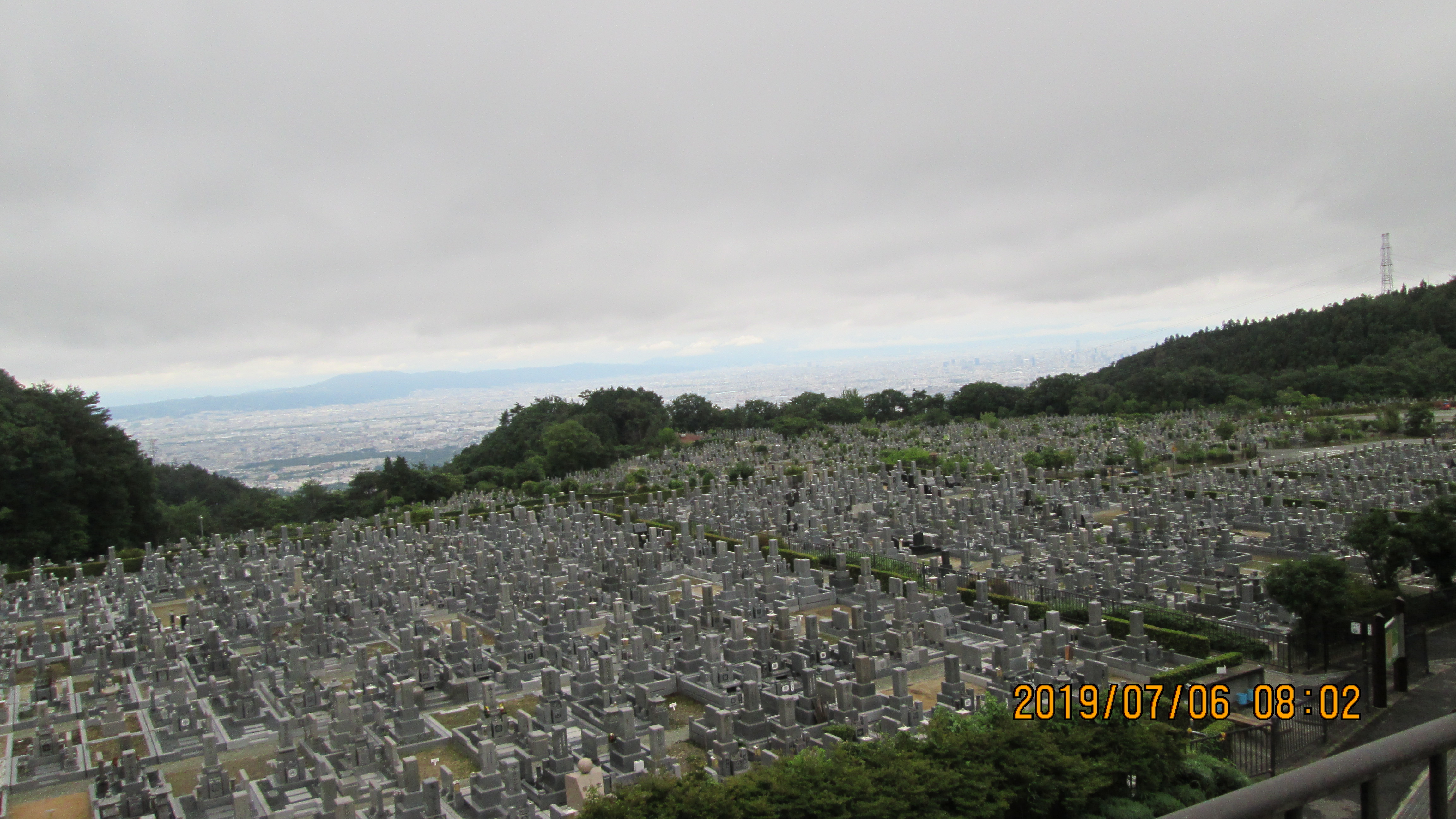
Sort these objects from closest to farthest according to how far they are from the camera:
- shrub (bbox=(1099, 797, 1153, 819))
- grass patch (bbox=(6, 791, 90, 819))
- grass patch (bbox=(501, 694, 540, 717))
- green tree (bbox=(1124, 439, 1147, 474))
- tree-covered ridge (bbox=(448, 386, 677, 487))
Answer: shrub (bbox=(1099, 797, 1153, 819)) < grass patch (bbox=(6, 791, 90, 819)) < grass patch (bbox=(501, 694, 540, 717)) < green tree (bbox=(1124, 439, 1147, 474)) < tree-covered ridge (bbox=(448, 386, 677, 487))

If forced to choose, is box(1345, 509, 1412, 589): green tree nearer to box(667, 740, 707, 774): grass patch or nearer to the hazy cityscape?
box(667, 740, 707, 774): grass patch

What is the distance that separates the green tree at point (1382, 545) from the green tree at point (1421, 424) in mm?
30824

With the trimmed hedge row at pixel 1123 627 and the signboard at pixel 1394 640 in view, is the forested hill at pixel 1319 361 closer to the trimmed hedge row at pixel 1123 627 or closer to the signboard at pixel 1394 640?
the trimmed hedge row at pixel 1123 627

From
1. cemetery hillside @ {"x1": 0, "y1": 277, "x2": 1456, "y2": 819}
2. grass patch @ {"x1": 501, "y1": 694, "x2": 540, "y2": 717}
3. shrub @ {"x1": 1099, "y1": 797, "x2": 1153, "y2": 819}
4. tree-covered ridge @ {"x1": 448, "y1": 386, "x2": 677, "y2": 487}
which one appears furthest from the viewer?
tree-covered ridge @ {"x1": 448, "y1": 386, "x2": 677, "y2": 487}

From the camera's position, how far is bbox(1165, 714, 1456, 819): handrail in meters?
1.73

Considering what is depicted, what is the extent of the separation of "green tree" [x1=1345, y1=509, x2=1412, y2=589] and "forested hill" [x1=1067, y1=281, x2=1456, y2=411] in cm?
4841

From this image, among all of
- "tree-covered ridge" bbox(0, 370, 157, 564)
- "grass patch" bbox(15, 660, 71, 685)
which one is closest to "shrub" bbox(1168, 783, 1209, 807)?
"grass patch" bbox(15, 660, 71, 685)

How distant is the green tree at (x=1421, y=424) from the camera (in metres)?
42.3

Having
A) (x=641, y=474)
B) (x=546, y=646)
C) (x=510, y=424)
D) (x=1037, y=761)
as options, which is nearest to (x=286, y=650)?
(x=546, y=646)

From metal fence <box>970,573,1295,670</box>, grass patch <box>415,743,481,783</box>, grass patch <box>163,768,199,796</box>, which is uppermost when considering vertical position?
metal fence <box>970,573,1295,670</box>
